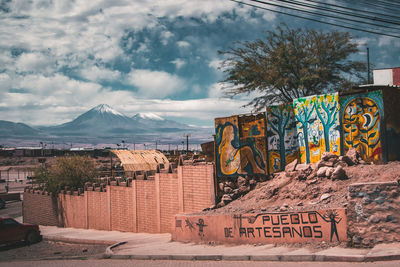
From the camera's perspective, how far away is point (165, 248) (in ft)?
39.8

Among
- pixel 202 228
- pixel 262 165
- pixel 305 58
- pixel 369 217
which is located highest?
pixel 305 58

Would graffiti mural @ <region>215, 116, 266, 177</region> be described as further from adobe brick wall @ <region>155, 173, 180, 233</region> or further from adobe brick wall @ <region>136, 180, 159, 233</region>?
adobe brick wall @ <region>136, 180, 159, 233</region>

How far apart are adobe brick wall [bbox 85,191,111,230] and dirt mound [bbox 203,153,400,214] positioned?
412 inches

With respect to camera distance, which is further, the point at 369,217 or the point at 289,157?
the point at 289,157

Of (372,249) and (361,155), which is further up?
(361,155)

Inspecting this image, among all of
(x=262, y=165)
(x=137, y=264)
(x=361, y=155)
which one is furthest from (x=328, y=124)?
(x=137, y=264)

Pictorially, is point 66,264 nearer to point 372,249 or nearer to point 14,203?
point 372,249

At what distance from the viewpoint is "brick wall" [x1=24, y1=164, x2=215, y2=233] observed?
1559cm

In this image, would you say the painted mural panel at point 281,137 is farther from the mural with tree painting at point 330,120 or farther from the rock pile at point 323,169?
the mural with tree painting at point 330,120

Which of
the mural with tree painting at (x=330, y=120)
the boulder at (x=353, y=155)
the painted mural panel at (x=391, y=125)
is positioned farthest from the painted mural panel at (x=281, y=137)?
the painted mural panel at (x=391, y=125)

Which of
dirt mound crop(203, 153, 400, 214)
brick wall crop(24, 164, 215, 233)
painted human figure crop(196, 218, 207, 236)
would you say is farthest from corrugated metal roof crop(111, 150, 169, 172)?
painted human figure crop(196, 218, 207, 236)

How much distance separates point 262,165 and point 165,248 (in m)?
4.64

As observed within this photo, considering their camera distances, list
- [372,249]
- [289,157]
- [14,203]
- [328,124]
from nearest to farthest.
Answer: [372,249], [328,124], [289,157], [14,203]

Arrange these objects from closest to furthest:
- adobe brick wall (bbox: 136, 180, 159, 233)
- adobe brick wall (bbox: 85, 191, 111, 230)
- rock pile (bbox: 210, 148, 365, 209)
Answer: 1. rock pile (bbox: 210, 148, 365, 209)
2. adobe brick wall (bbox: 136, 180, 159, 233)
3. adobe brick wall (bbox: 85, 191, 111, 230)
